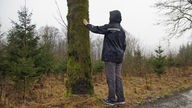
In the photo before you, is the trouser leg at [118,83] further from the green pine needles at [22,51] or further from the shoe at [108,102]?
the green pine needles at [22,51]

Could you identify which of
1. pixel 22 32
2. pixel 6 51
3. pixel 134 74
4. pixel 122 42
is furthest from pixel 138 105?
pixel 134 74

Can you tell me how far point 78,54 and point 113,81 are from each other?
3.54 feet

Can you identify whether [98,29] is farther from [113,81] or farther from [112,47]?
[113,81]

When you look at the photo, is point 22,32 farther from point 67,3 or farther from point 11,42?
point 67,3

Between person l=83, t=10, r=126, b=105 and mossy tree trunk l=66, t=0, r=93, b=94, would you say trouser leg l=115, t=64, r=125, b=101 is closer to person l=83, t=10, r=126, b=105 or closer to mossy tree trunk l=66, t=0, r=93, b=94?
person l=83, t=10, r=126, b=105

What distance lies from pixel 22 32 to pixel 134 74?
8.41m

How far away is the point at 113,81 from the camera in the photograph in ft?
23.2

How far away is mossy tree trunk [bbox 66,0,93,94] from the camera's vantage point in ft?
24.6

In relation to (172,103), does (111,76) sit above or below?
above

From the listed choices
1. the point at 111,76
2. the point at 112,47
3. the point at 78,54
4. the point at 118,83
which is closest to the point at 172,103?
the point at 118,83

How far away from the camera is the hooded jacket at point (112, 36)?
7.00 m

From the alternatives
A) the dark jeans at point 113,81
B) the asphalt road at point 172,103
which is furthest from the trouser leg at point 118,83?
the asphalt road at point 172,103

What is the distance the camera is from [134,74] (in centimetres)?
1995

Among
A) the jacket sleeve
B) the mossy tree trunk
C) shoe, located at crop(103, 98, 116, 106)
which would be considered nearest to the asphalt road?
shoe, located at crop(103, 98, 116, 106)
